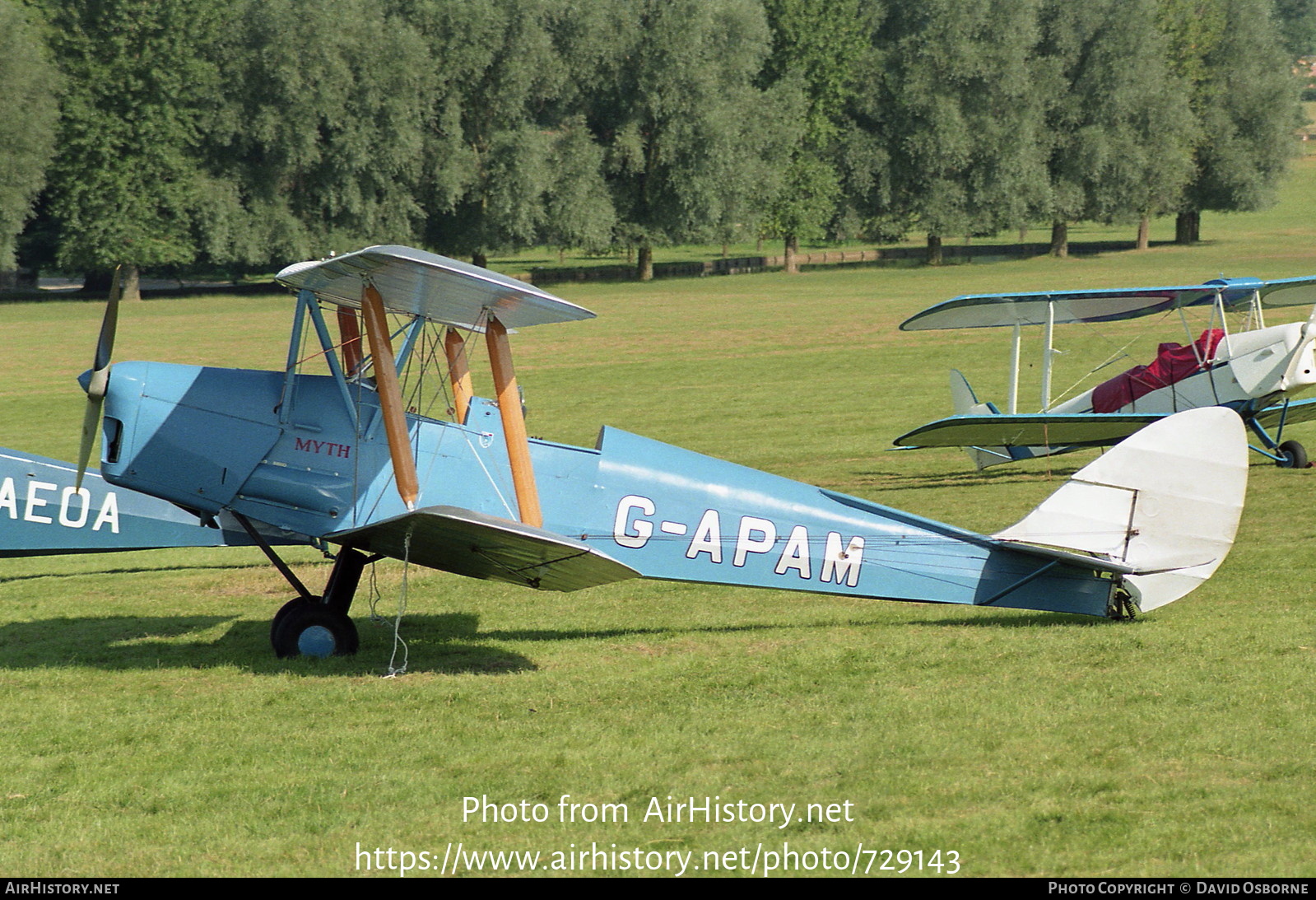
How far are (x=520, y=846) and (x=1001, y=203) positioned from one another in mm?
64434

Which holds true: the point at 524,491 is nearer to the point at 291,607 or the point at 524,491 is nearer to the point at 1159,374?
the point at 291,607

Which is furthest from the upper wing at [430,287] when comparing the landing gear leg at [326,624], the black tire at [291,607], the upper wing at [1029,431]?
the upper wing at [1029,431]

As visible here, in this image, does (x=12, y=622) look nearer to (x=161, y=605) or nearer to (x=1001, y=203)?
(x=161, y=605)

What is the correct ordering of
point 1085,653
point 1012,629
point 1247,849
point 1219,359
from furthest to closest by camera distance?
point 1219,359
point 1012,629
point 1085,653
point 1247,849

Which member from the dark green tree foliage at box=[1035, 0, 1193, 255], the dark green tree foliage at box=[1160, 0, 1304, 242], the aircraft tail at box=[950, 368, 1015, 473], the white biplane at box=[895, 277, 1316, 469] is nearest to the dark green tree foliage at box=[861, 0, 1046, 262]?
the dark green tree foliage at box=[1035, 0, 1193, 255]

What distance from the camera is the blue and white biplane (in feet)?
26.2

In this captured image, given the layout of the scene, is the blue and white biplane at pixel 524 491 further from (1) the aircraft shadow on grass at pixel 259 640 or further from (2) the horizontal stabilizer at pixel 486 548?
(1) the aircraft shadow on grass at pixel 259 640

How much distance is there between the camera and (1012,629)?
8.52 meters

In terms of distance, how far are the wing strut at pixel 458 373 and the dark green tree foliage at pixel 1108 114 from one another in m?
61.3

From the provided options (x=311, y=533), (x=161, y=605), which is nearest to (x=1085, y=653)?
(x=311, y=533)

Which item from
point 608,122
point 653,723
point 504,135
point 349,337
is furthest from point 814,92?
point 653,723

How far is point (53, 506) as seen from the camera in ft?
35.0

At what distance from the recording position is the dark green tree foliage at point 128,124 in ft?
180

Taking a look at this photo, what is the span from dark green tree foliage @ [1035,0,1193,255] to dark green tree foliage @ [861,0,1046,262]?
1.54 m
